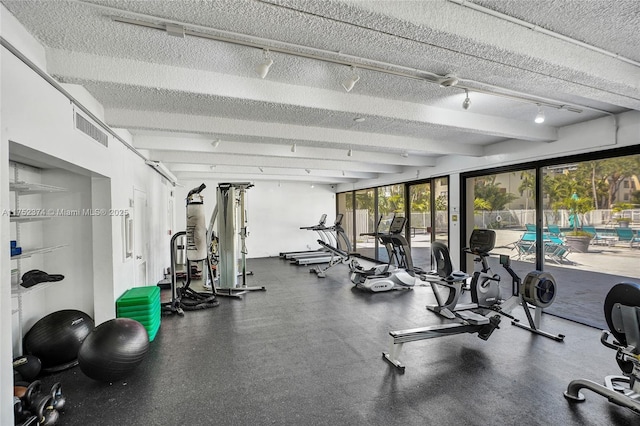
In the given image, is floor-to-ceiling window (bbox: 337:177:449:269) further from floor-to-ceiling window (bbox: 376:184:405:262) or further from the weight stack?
the weight stack

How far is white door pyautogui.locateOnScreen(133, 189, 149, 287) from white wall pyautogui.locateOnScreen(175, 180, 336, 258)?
4.29m

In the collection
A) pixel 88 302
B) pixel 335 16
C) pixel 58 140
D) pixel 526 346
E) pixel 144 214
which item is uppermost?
pixel 335 16

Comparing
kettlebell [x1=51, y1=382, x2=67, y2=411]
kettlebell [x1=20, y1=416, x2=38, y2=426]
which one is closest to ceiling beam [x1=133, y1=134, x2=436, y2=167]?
kettlebell [x1=51, y1=382, x2=67, y2=411]

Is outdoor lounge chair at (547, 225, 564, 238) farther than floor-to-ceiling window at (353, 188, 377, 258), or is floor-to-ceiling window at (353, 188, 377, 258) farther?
floor-to-ceiling window at (353, 188, 377, 258)

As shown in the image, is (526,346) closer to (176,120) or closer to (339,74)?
(339,74)

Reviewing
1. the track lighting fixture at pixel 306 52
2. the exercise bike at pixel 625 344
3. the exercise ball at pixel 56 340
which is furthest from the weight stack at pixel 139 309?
the exercise bike at pixel 625 344

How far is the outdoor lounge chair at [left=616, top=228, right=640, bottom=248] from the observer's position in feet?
12.0

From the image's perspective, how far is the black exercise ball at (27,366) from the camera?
245cm

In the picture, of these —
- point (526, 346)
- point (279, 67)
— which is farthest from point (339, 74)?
point (526, 346)

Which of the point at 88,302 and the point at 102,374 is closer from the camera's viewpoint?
the point at 102,374

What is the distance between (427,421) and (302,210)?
28.0 ft

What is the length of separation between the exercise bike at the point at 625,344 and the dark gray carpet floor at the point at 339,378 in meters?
0.13

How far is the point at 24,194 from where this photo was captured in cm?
290

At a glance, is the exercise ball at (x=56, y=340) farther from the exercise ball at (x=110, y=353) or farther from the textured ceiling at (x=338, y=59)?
the textured ceiling at (x=338, y=59)
